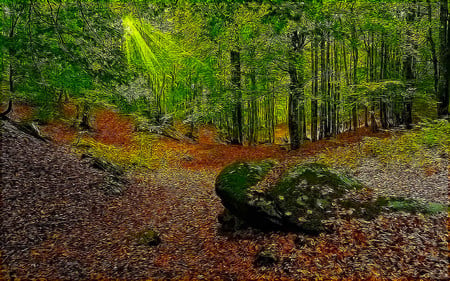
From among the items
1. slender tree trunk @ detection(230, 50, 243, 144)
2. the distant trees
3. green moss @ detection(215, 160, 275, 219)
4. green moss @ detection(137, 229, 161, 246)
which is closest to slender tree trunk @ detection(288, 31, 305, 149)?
the distant trees

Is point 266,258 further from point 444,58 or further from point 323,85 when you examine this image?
point 323,85

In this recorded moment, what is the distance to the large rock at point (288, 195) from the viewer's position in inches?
272

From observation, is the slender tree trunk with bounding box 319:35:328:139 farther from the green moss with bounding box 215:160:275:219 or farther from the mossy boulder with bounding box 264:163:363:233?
the green moss with bounding box 215:160:275:219

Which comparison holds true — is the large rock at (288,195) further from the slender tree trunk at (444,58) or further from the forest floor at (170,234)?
the slender tree trunk at (444,58)

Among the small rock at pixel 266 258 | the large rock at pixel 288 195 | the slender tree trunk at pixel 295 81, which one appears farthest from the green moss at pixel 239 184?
the slender tree trunk at pixel 295 81

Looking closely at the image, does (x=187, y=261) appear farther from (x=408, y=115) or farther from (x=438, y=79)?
(x=408, y=115)

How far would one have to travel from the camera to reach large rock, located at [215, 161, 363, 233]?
272 inches

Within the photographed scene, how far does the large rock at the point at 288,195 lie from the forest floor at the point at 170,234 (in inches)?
14.6

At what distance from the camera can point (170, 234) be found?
329 inches

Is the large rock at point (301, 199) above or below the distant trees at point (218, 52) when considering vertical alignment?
below

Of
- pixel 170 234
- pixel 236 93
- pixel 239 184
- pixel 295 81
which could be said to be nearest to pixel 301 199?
pixel 239 184

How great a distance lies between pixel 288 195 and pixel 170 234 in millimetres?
3704

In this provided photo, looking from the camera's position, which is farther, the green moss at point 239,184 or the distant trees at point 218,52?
the green moss at point 239,184

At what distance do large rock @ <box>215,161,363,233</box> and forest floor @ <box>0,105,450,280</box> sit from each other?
14.6 inches
